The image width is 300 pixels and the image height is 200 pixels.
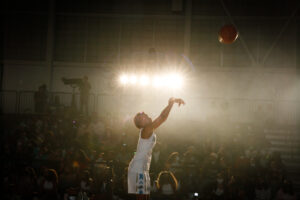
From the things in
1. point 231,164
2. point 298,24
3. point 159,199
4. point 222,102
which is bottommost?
point 159,199

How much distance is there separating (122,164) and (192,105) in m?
7.99

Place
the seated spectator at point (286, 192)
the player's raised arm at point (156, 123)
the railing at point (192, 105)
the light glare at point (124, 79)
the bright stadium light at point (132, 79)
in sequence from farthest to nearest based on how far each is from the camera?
1. the light glare at point (124, 79)
2. the bright stadium light at point (132, 79)
3. the railing at point (192, 105)
4. the seated spectator at point (286, 192)
5. the player's raised arm at point (156, 123)

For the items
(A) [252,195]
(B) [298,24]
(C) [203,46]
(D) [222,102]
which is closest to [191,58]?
(C) [203,46]

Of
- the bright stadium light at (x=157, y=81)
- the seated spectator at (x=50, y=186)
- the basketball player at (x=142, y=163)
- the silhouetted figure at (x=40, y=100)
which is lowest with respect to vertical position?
the seated spectator at (x=50, y=186)

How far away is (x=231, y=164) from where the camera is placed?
10.8m

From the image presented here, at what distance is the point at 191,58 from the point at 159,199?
371 inches

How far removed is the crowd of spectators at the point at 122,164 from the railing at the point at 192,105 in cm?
292

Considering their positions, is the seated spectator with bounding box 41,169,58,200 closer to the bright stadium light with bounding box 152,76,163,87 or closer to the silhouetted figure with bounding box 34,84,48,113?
the silhouetted figure with bounding box 34,84,48,113

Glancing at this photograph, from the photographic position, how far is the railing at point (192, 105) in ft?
52.2

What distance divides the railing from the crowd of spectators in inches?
115

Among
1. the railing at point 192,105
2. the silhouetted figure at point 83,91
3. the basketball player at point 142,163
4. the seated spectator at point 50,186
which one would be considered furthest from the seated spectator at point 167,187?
the railing at point 192,105

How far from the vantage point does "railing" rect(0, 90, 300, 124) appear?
1592 centimetres

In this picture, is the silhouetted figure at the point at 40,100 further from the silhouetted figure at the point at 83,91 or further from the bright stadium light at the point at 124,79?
the bright stadium light at the point at 124,79

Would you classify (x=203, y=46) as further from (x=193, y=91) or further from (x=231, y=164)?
(x=231, y=164)
